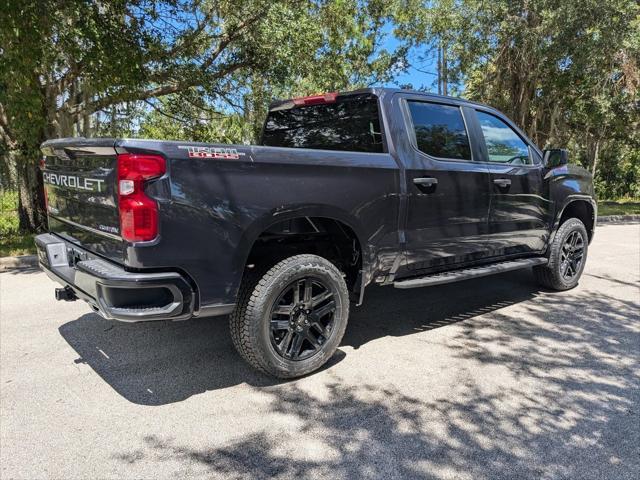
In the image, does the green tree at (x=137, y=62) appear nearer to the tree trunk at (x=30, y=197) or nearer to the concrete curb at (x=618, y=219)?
the tree trunk at (x=30, y=197)

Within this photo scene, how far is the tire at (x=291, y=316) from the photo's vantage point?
3191mm

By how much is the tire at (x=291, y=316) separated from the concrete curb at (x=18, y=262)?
544cm

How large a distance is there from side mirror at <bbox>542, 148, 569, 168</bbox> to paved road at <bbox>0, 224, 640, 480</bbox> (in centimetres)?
158

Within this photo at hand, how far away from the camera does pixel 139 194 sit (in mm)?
2701

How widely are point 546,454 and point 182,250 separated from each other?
231cm

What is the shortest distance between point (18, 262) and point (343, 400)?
619cm

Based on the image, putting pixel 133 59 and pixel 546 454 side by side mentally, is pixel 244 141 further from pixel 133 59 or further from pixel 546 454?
pixel 546 454

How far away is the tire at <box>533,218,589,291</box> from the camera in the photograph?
555 cm

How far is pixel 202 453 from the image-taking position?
2.58m

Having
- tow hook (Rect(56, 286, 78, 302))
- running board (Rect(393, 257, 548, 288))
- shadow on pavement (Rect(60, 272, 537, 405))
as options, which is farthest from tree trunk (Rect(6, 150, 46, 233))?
running board (Rect(393, 257, 548, 288))

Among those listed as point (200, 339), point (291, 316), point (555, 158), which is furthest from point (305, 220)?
point (555, 158)

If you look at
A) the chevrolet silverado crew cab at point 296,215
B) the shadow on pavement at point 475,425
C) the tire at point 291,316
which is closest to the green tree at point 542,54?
the chevrolet silverado crew cab at point 296,215

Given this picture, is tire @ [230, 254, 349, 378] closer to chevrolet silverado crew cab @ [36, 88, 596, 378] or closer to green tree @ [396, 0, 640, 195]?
chevrolet silverado crew cab @ [36, 88, 596, 378]

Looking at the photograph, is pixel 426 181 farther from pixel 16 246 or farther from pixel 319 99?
pixel 16 246
